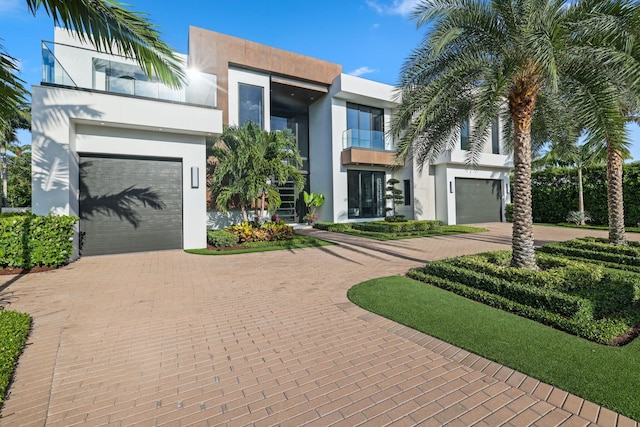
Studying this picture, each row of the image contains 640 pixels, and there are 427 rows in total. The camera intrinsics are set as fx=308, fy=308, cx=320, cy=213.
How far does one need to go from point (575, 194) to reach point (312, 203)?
16.5 m

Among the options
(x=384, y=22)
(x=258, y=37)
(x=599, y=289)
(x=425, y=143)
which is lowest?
(x=599, y=289)

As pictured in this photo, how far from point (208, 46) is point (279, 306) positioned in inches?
591

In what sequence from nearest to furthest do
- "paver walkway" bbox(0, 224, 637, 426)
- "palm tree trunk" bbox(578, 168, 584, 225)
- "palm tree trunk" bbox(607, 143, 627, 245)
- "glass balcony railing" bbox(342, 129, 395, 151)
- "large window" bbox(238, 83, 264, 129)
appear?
"paver walkway" bbox(0, 224, 637, 426) → "palm tree trunk" bbox(607, 143, 627, 245) → "large window" bbox(238, 83, 264, 129) → "glass balcony railing" bbox(342, 129, 395, 151) → "palm tree trunk" bbox(578, 168, 584, 225)

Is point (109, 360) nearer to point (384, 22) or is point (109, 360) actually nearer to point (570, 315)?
point (570, 315)

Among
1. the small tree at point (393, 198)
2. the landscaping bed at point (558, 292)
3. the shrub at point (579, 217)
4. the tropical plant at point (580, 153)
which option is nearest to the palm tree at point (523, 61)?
the landscaping bed at point (558, 292)

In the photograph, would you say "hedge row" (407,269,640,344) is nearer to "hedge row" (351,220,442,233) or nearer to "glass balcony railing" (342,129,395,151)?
"hedge row" (351,220,442,233)

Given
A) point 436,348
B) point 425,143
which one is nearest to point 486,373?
point 436,348

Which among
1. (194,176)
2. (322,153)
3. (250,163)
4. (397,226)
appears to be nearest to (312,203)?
(322,153)

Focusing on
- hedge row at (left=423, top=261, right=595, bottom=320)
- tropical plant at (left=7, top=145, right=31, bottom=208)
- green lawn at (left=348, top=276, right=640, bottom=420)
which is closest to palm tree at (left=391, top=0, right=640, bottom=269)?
hedge row at (left=423, top=261, right=595, bottom=320)

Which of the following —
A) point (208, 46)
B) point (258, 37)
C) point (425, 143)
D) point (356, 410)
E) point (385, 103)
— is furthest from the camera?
point (385, 103)

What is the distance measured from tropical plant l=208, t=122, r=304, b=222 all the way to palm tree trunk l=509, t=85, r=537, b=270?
26.8 feet

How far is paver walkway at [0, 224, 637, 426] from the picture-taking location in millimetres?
2633

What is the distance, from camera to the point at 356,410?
2676 mm

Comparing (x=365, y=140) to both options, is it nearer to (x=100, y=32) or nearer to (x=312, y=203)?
(x=312, y=203)
